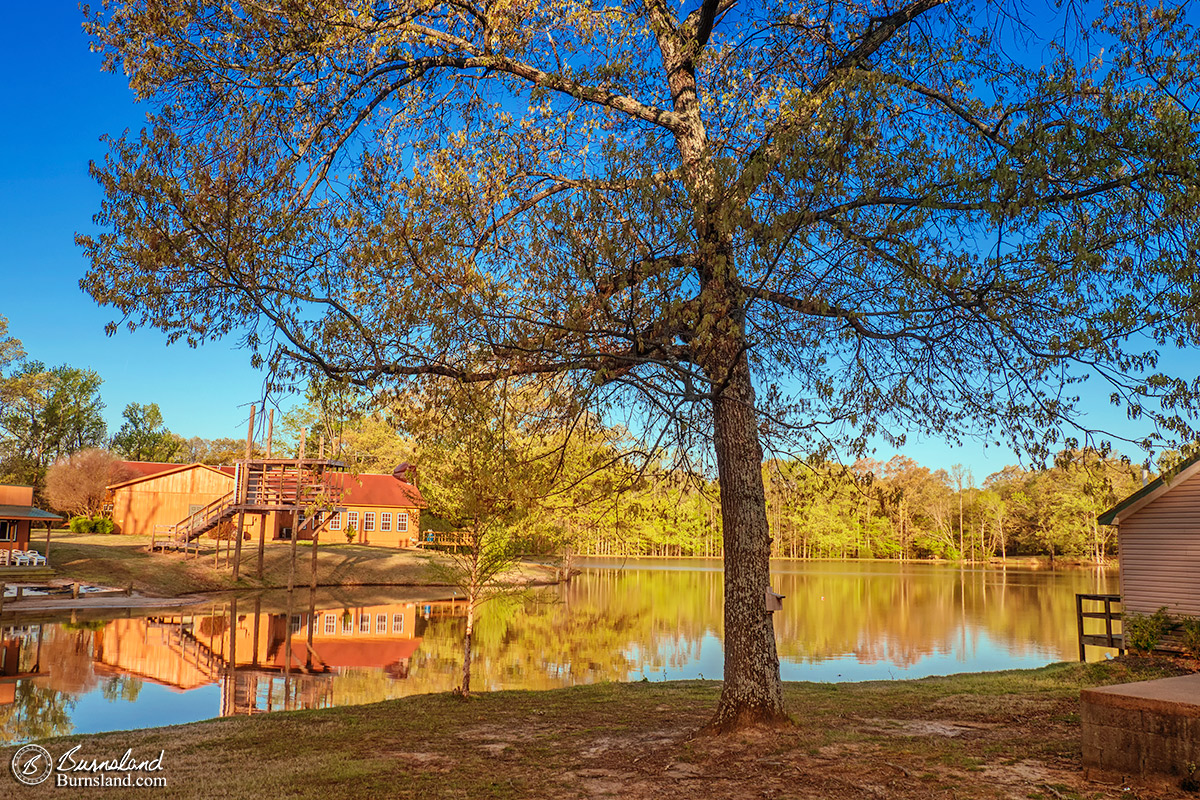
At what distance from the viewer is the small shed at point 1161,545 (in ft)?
A: 46.9

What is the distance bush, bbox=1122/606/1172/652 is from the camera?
14.2 metres

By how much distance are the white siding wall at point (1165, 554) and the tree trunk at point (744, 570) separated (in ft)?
36.6

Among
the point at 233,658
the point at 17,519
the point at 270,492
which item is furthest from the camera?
the point at 270,492

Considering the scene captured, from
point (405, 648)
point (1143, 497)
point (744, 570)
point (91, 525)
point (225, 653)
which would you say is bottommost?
point (405, 648)

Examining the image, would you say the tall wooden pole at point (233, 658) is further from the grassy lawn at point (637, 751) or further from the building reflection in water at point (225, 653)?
the grassy lawn at point (637, 751)

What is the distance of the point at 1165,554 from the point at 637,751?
12720 mm

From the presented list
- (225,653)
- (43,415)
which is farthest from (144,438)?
(225,653)

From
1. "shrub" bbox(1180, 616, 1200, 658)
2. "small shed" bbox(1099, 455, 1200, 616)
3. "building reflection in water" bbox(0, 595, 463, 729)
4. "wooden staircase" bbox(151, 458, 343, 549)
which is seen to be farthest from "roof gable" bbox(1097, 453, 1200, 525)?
"wooden staircase" bbox(151, 458, 343, 549)

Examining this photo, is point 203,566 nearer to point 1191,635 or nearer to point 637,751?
point 637,751

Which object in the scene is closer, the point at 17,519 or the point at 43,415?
the point at 17,519

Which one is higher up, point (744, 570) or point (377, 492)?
point (377, 492)

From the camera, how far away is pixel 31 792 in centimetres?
657

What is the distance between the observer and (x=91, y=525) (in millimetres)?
44562

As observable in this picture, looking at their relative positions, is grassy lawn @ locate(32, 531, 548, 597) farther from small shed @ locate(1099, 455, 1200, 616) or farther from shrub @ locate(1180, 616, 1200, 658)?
shrub @ locate(1180, 616, 1200, 658)
